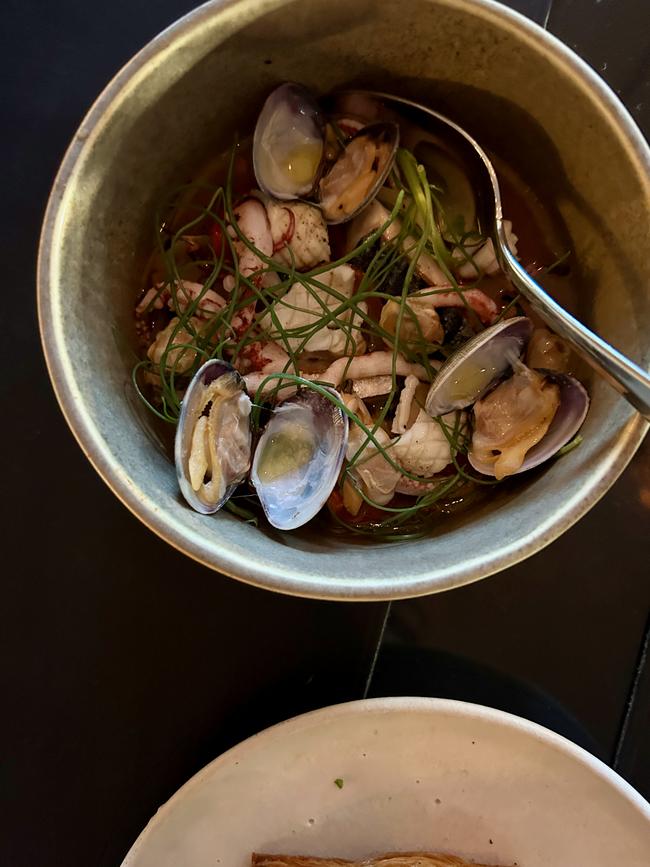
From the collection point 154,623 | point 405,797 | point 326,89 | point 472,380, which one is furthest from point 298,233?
point 405,797

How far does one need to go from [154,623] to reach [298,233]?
1.76 ft

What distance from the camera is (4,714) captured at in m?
0.95

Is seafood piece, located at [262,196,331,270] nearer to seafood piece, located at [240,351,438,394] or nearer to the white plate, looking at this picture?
seafood piece, located at [240,351,438,394]

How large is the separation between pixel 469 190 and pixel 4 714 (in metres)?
0.90

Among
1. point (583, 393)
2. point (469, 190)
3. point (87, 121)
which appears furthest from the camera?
point (469, 190)

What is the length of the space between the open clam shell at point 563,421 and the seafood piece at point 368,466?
5.9 inches

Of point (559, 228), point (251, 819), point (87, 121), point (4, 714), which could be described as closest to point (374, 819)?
point (251, 819)

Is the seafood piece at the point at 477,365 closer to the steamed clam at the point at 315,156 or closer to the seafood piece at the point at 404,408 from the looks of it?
the seafood piece at the point at 404,408

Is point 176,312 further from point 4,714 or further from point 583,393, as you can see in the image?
point 4,714

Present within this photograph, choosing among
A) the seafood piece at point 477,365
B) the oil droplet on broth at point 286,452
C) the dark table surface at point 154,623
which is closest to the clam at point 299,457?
the oil droplet on broth at point 286,452

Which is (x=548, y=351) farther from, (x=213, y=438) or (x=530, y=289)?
(x=213, y=438)

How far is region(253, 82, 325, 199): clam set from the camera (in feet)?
2.64

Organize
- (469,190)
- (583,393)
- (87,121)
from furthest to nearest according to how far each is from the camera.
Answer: (469,190), (583,393), (87,121)

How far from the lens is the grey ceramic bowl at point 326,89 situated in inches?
25.6
